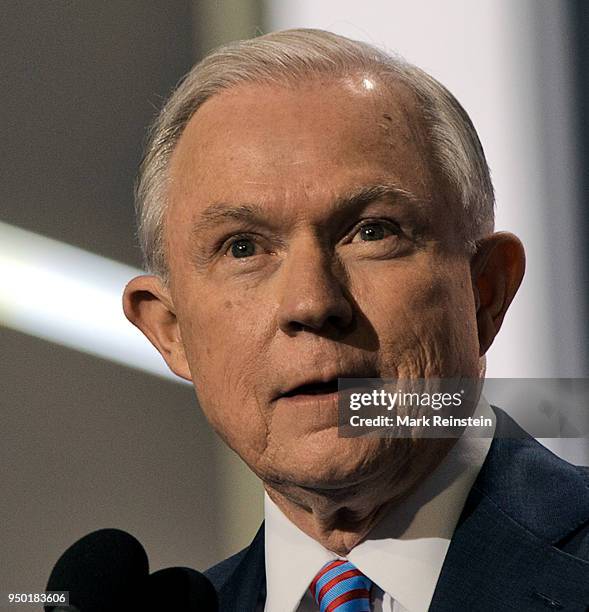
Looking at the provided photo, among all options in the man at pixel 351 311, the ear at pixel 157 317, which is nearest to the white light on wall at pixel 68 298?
the ear at pixel 157 317

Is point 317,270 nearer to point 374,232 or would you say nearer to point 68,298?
point 374,232

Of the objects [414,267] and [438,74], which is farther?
[438,74]

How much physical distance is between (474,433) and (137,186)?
1.76 ft

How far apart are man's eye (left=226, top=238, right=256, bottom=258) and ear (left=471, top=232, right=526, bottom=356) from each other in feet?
0.87

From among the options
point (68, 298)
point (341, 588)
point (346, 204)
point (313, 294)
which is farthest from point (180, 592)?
point (68, 298)

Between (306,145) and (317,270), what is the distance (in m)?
0.14

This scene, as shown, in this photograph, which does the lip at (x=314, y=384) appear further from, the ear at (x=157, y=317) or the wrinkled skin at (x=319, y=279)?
the ear at (x=157, y=317)

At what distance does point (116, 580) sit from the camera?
1.20 m

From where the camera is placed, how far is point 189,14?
1655 millimetres

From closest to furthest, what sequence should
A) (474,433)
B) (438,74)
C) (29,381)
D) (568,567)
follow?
1. (568,567)
2. (474,433)
3. (438,74)
4. (29,381)

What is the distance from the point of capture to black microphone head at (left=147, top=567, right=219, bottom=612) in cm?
122

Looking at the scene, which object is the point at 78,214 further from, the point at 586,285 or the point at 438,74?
the point at 586,285

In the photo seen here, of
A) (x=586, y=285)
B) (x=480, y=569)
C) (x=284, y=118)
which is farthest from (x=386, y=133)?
(x=480, y=569)

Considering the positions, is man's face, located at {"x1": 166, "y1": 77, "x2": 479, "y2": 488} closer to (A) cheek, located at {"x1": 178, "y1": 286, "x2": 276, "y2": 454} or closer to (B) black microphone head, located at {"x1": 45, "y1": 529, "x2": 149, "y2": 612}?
(A) cheek, located at {"x1": 178, "y1": 286, "x2": 276, "y2": 454}
